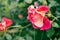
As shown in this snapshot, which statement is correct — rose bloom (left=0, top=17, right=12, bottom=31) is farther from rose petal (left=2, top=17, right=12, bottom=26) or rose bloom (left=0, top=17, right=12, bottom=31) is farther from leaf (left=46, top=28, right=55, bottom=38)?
leaf (left=46, top=28, right=55, bottom=38)

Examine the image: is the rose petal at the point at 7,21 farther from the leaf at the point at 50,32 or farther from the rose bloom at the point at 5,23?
the leaf at the point at 50,32

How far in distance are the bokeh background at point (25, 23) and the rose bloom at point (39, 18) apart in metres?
0.04

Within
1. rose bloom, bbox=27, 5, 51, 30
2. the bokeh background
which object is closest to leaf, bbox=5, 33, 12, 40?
the bokeh background

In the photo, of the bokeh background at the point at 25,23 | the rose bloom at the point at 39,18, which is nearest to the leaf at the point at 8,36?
the bokeh background at the point at 25,23

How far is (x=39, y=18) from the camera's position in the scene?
1099mm

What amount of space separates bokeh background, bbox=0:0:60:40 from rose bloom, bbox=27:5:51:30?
0.12 feet

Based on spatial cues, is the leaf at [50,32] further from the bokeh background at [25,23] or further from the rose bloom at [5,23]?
the rose bloom at [5,23]

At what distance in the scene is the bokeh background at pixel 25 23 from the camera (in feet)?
3.74

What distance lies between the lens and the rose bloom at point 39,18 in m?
1.09

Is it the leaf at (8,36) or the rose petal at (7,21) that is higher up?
the rose petal at (7,21)

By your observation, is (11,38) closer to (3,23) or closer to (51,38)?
(3,23)

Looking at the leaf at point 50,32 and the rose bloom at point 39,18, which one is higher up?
the rose bloom at point 39,18

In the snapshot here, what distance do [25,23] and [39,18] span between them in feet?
0.38

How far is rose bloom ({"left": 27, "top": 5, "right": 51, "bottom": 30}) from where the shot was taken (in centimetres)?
109
